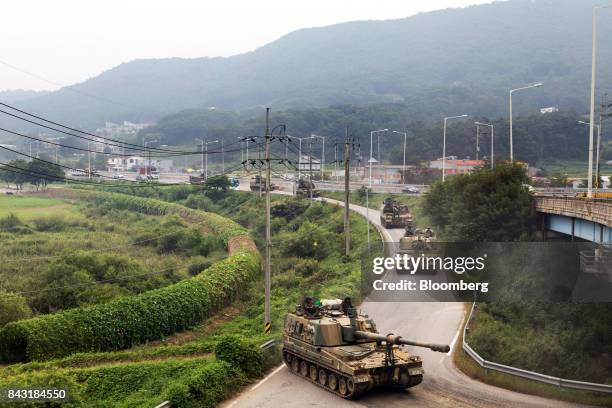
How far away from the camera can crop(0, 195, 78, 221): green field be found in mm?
82375

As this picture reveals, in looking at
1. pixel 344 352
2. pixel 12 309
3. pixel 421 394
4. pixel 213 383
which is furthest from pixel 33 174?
pixel 421 394

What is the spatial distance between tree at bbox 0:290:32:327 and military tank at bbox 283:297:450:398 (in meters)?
15.6

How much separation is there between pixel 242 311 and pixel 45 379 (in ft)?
71.8

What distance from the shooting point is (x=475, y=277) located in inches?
1371

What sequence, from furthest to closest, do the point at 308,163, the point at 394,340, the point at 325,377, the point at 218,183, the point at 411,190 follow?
the point at 218,183, the point at 411,190, the point at 308,163, the point at 325,377, the point at 394,340

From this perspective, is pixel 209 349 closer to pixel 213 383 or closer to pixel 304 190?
pixel 213 383

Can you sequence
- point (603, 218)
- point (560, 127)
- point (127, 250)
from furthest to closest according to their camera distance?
1. point (560, 127)
2. point (127, 250)
3. point (603, 218)

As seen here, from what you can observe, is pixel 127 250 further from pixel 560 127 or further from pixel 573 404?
pixel 560 127

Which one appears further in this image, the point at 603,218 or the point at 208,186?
the point at 208,186

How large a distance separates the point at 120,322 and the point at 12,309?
5.59m

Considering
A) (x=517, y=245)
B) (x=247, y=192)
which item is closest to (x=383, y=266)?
(x=517, y=245)

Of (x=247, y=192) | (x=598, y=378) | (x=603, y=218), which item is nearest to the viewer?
(x=598, y=378)

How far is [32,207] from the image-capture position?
90500 millimetres

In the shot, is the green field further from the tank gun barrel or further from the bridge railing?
the tank gun barrel
